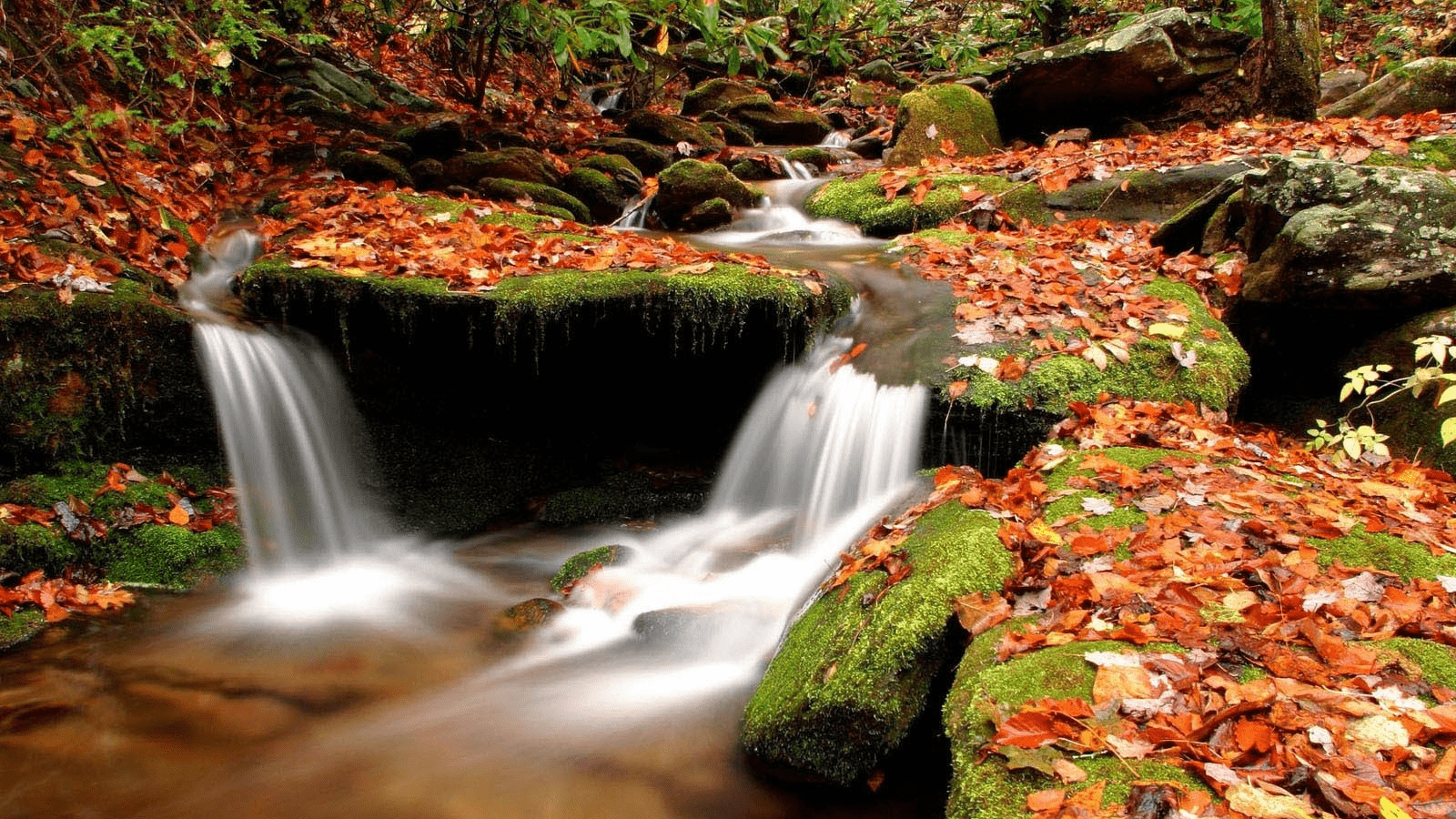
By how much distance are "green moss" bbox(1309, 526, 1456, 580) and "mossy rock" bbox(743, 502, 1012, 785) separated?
3.77 feet

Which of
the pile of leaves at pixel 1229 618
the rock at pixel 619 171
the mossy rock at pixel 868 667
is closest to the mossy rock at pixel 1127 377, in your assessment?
the pile of leaves at pixel 1229 618

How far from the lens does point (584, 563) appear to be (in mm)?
4930

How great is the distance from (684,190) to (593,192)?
989mm

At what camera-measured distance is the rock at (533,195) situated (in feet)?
25.9

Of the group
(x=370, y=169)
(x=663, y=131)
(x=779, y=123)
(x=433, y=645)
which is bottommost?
(x=433, y=645)

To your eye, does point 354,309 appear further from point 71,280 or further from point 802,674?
point 802,674

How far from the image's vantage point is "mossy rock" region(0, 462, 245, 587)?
4.29 meters

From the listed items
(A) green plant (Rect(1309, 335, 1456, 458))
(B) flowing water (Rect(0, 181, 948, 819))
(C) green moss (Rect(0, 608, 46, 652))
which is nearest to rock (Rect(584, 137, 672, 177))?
(B) flowing water (Rect(0, 181, 948, 819))

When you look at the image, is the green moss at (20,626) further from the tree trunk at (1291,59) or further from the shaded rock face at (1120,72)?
the tree trunk at (1291,59)

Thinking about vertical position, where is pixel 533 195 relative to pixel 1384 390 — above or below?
above

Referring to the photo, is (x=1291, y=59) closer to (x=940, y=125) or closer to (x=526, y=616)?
(x=940, y=125)

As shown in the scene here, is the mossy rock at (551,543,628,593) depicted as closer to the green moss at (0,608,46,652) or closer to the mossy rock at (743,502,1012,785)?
the mossy rock at (743,502,1012,785)

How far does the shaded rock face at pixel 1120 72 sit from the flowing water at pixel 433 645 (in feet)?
19.4

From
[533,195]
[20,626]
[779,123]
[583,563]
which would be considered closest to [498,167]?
[533,195]
